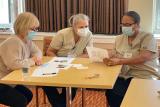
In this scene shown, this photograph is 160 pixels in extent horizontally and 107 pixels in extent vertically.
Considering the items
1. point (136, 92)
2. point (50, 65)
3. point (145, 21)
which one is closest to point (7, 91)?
point (50, 65)

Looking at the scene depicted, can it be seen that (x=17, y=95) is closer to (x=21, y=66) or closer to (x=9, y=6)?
(x=21, y=66)

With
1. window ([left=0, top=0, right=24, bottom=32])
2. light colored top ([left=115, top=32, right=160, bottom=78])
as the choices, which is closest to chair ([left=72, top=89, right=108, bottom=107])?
light colored top ([left=115, top=32, right=160, bottom=78])

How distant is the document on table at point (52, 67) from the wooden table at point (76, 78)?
0.07 m

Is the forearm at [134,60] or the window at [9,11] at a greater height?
the window at [9,11]

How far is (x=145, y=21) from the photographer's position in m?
4.42

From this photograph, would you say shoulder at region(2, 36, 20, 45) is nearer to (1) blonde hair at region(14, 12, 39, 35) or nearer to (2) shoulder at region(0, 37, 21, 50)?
(2) shoulder at region(0, 37, 21, 50)

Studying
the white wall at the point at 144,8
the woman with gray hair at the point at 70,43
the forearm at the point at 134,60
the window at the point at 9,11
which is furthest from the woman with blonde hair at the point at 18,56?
the window at the point at 9,11

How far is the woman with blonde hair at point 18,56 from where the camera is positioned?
2.95 metres

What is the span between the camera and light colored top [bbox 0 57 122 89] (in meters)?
2.58

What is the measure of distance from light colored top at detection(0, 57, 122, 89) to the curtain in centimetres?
152

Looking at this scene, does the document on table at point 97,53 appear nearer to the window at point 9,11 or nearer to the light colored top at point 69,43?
the light colored top at point 69,43

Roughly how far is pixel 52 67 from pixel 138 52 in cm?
88

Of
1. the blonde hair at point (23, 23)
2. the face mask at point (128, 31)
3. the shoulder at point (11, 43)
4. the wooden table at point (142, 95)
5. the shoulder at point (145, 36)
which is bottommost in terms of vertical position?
the wooden table at point (142, 95)

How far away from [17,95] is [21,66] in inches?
10.5
